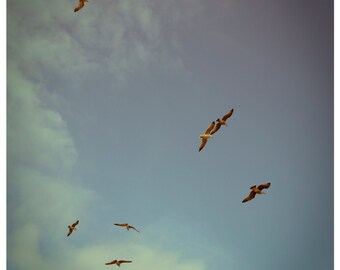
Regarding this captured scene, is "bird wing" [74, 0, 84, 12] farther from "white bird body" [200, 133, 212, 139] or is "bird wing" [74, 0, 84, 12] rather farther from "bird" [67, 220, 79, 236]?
"bird" [67, 220, 79, 236]

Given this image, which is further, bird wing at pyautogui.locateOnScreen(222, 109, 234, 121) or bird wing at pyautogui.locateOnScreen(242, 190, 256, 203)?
bird wing at pyautogui.locateOnScreen(242, 190, 256, 203)

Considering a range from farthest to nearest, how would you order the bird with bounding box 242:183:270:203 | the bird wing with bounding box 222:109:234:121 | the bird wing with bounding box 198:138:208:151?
the bird wing with bounding box 198:138:208:151 < the bird with bounding box 242:183:270:203 < the bird wing with bounding box 222:109:234:121

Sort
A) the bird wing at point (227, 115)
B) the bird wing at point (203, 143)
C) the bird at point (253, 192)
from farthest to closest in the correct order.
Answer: the bird wing at point (203, 143)
the bird at point (253, 192)
the bird wing at point (227, 115)

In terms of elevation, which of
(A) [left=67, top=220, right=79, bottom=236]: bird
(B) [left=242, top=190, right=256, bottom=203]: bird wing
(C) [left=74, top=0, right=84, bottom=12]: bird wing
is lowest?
(A) [left=67, top=220, right=79, bottom=236]: bird

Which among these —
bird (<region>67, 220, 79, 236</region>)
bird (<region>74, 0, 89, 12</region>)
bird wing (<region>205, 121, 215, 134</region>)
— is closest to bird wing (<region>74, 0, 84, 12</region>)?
bird (<region>74, 0, 89, 12</region>)

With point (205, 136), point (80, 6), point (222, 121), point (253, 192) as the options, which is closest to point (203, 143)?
point (205, 136)

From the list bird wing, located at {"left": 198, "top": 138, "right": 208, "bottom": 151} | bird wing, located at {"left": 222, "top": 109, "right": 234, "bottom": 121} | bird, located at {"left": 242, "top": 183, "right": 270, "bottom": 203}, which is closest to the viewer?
bird wing, located at {"left": 222, "top": 109, "right": 234, "bottom": 121}

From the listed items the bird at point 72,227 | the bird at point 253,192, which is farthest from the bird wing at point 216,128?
the bird at point 72,227

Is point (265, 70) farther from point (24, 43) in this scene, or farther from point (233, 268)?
point (24, 43)

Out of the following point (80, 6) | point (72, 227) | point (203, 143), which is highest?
point (80, 6)

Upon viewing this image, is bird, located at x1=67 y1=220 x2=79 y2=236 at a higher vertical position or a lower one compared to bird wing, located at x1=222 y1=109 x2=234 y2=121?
lower

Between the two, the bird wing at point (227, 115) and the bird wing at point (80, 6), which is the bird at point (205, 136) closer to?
the bird wing at point (227, 115)

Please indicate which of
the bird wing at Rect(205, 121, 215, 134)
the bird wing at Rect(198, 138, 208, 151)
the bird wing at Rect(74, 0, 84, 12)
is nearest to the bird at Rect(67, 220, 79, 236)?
the bird wing at Rect(198, 138, 208, 151)

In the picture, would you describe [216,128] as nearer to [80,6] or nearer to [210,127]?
[210,127]
